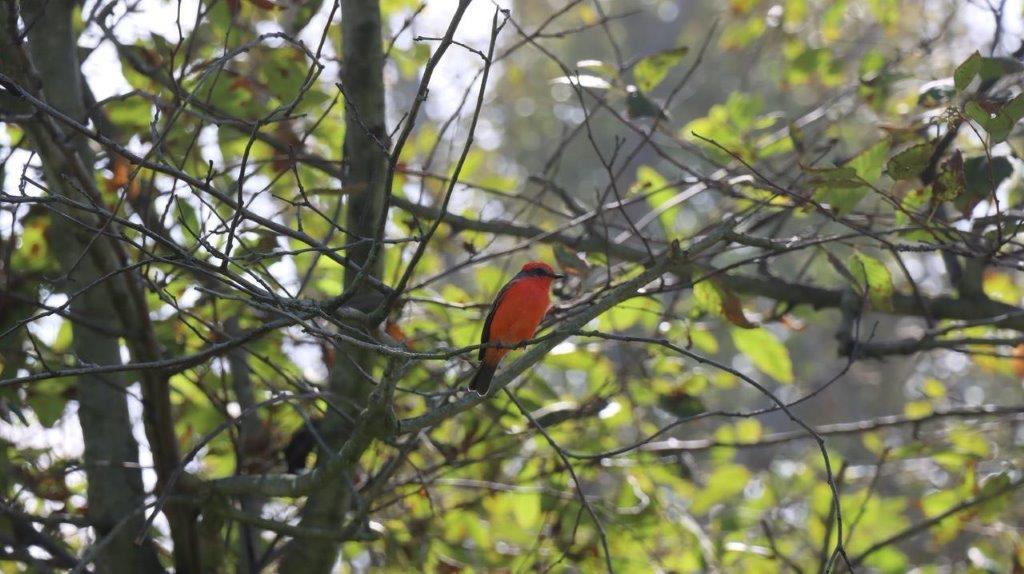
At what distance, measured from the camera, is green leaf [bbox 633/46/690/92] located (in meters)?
4.03

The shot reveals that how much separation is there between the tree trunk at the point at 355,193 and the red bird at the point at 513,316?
0.51 metres

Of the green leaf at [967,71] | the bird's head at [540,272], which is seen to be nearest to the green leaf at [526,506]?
the bird's head at [540,272]

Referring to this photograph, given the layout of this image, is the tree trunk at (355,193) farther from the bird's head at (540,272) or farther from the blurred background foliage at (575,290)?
the bird's head at (540,272)

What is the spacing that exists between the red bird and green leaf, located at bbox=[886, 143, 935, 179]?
1.45 m

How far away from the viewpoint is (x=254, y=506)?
14.0 ft

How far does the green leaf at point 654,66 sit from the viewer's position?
4.03 metres

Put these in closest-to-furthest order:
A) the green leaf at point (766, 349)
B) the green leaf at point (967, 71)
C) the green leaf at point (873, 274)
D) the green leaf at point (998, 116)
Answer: the green leaf at point (998, 116)
the green leaf at point (967, 71)
the green leaf at point (873, 274)
the green leaf at point (766, 349)

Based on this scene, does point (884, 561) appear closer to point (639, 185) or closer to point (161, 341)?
→ point (639, 185)

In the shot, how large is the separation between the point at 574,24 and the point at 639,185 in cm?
1027

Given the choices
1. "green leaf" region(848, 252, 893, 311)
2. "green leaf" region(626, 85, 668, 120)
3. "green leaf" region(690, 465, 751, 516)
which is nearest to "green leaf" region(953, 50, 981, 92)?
"green leaf" region(848, 252, 893, 311)

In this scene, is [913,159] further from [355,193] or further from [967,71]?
[355,193]

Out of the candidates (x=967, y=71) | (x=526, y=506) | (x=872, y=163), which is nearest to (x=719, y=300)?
(x=872, y=163)

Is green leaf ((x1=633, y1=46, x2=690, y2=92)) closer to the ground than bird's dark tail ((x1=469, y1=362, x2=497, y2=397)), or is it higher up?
higher up

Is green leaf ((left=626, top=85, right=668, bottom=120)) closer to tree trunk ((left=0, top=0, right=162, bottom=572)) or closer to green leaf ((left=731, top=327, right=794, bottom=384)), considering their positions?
green leaf ((left=731, top=327, right=794, bottom=384))
